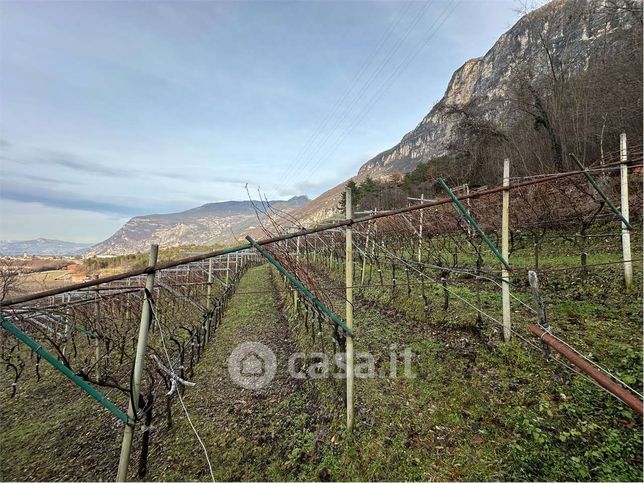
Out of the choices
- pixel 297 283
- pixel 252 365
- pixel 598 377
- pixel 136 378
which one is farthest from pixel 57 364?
pixel 252 365

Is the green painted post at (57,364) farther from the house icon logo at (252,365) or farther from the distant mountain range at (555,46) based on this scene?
the distant mountain range at (555,46)

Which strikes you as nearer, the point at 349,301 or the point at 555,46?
the point at 349,301

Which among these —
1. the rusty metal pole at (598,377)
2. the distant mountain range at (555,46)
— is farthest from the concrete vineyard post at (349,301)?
the distant mountain range at (555,46)

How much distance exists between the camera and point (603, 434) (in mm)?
2898

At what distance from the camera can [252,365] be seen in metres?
6.73

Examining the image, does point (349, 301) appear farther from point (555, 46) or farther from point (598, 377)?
point (555, 46)

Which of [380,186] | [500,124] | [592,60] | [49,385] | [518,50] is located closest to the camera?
[49,385]

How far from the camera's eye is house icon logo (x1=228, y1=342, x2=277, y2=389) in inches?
232

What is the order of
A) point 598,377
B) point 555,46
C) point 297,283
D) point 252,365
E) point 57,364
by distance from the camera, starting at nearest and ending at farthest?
point 598,377 → point 57,364 → point 297,283 → point 252,365 → point 555,46

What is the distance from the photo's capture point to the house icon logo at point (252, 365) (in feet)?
19.4

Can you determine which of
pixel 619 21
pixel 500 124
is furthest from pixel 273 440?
pixel 500 124

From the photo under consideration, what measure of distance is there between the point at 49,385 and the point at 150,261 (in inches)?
339

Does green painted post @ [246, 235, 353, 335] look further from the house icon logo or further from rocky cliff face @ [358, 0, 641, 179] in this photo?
rocky cliff face @ [358, 0, 641, 179]

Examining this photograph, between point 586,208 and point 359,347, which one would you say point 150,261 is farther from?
point 586,208
